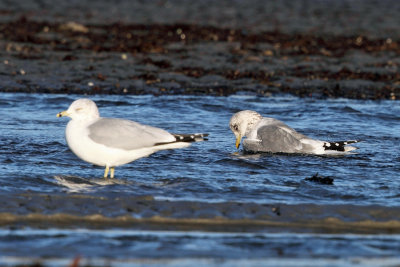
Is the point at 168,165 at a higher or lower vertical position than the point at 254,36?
lower

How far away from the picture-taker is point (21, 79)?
47.0ft

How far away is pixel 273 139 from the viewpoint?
9.31m

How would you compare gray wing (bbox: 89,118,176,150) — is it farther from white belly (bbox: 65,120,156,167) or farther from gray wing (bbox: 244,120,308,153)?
gray wing (bbox: 244,120,308,153)

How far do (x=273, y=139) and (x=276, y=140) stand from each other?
4cm

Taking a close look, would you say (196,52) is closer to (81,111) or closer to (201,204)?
(81,111)

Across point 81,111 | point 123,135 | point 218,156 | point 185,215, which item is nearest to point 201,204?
point 185,215

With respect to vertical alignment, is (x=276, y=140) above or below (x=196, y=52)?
below

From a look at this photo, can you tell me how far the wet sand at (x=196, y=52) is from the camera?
47.8 feet

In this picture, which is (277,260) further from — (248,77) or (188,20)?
(188,20)

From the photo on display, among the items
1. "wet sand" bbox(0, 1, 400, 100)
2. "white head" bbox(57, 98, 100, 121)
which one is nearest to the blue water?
"white head" bbox(57, 98, 100, 121)

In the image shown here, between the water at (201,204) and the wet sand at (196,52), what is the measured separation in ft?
12.5

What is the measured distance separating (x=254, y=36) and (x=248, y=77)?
571cm

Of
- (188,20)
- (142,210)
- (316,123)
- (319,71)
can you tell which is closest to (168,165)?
(142,210)

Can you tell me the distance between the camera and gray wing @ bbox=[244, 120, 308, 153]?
9.21 metres
